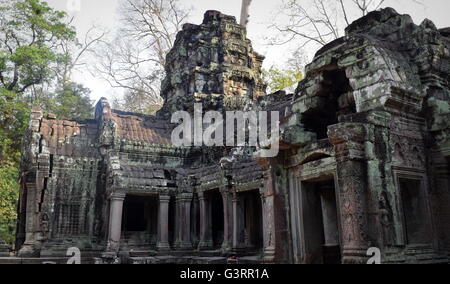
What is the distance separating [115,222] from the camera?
1305 cm

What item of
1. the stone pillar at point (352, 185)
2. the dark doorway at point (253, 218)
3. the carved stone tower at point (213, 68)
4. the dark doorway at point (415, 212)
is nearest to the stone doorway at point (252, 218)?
the dark doorway at point (253, 218)

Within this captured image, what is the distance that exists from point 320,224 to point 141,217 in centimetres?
983

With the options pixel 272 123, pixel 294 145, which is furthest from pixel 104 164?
pixel 294 145

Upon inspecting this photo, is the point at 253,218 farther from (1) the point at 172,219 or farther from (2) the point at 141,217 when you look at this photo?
(2) the point at 141,217

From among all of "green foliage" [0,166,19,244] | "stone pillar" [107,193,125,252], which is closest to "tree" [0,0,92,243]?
"green foliage" [0,166,19,244]

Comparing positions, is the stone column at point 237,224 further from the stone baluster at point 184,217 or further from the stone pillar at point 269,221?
the stone pillar at point 269,221

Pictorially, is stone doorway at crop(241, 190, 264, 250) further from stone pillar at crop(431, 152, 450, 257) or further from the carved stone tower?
stone pillar at crop(431, 152, 450, 257)

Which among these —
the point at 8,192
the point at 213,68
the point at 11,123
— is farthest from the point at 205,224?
the point at 11,123

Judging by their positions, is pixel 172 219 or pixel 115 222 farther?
pixel 172 219

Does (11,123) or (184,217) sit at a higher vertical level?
(11,123)

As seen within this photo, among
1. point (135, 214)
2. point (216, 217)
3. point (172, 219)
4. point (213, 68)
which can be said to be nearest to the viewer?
point (216, 217)

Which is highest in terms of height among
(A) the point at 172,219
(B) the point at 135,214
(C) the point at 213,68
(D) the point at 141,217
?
(C) the point at 213,68

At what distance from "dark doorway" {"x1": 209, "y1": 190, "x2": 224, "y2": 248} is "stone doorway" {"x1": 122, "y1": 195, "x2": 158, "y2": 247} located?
2406 millimetres

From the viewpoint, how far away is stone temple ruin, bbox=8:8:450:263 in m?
6.04
